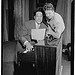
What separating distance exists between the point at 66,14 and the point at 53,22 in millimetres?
122

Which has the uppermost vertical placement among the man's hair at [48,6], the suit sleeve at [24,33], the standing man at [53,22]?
the man's hair at [48,6]

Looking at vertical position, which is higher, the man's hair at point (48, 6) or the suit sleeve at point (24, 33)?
the man's hair at point (48, 6)

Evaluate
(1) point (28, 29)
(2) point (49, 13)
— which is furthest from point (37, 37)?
(2) point (49, 13)

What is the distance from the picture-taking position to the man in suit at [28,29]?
143 centimetres

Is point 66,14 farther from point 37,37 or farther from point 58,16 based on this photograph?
point 37,37

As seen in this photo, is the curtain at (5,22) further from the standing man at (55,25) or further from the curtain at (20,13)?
the standing man at (55,25)

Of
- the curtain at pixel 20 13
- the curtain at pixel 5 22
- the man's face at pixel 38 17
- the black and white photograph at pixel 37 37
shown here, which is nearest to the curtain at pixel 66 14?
the black and white photograph at pixel 37 37

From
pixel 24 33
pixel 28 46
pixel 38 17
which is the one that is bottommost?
pixel 28 46

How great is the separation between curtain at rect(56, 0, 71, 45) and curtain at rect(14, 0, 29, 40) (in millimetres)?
252

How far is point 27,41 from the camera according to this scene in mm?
1432

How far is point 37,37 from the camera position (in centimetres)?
143

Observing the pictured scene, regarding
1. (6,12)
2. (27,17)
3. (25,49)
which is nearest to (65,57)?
(25,49)

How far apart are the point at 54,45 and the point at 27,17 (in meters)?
0.31

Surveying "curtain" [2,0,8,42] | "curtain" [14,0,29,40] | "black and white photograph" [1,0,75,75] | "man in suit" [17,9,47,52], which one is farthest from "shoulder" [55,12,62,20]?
"curtain" [2,0,8,42]
